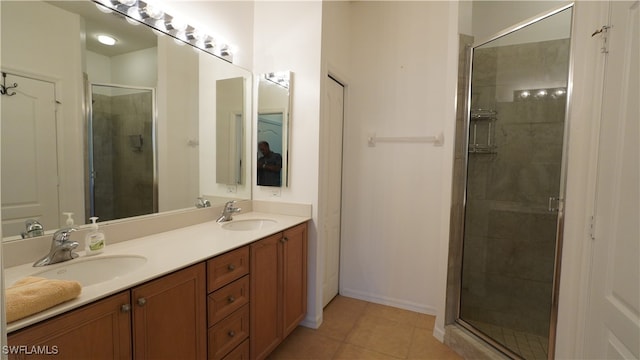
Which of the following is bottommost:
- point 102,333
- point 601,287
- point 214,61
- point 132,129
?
point 102,333

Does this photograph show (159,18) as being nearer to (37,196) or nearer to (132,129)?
(132,129)

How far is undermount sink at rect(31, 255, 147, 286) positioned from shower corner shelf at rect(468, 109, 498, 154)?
2234 mm

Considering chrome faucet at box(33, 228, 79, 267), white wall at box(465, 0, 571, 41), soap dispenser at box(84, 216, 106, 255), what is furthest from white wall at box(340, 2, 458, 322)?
chrome faucet at box(33, 228, 79, 267)

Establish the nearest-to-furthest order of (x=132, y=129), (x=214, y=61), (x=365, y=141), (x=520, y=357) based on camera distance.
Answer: (x=132, y=129) < (x=520, y=357) < (x=214, y=61) < (x=365, y=141)

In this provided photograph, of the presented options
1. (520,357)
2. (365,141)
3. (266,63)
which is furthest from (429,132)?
(520,357)

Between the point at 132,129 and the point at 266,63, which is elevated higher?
the point at 266,63

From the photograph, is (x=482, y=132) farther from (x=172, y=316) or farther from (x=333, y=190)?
(x=172, y=316)

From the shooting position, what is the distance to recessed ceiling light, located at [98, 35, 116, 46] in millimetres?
1458

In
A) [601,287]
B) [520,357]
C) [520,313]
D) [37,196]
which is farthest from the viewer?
[520,313]

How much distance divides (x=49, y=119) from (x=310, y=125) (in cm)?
146

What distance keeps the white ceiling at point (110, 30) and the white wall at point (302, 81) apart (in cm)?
91

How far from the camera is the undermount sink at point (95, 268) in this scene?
3.84 ft

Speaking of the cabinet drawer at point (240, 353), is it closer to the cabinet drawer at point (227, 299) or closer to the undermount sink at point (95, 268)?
the cabinet drawer at point (227, 299)

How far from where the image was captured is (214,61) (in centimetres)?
210
